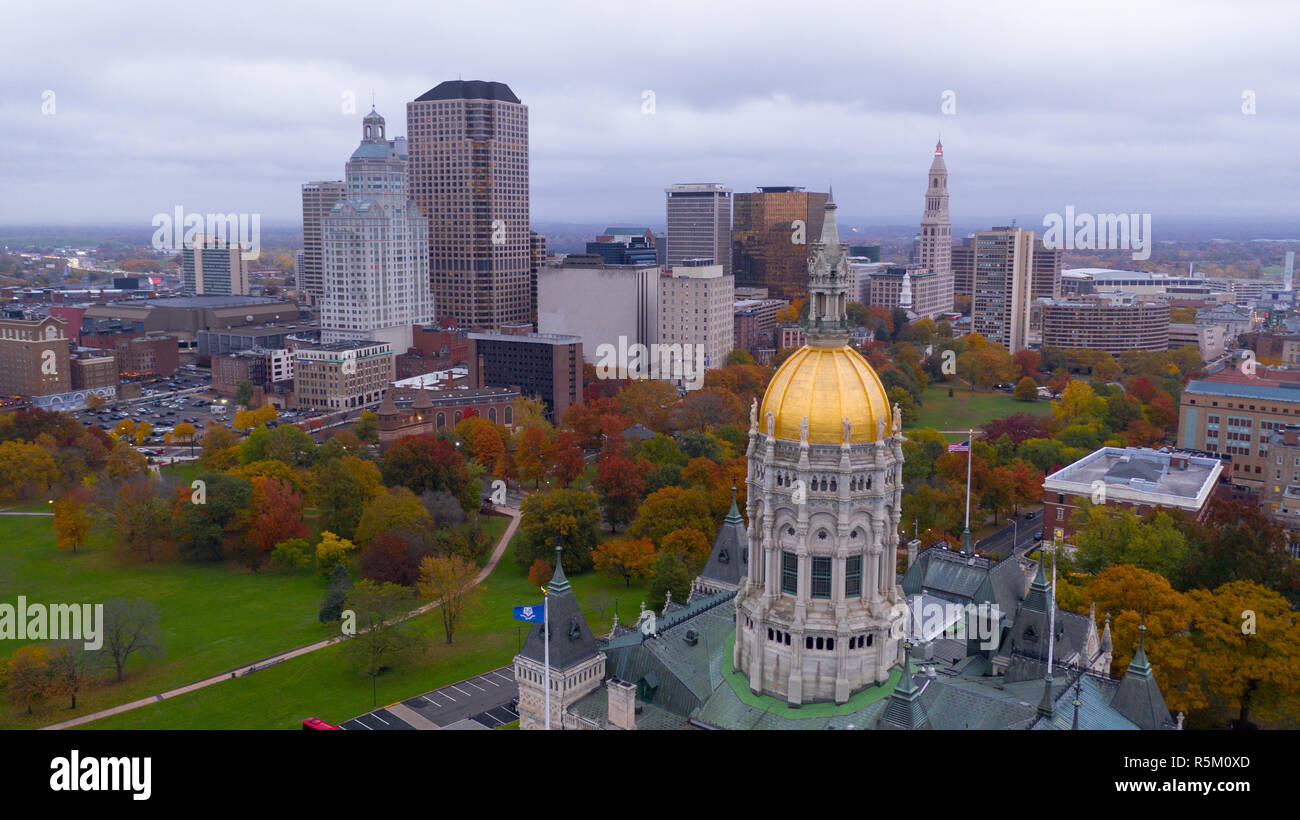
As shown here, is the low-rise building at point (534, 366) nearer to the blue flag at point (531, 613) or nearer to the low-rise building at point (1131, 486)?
the low-rise building at point (1131, 486)

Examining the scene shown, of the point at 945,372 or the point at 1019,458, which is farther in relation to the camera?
the point at 945,372

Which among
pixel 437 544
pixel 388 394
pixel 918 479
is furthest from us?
pixel 388 394

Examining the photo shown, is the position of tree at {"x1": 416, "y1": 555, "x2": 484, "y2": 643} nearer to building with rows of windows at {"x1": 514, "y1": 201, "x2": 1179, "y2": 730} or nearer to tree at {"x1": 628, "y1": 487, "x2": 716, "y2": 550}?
tree at {"x1": 628, "y1": 487, "x2": 716, "y2": 550}

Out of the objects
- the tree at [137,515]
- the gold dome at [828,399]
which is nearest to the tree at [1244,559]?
the gold dome at [828,399]

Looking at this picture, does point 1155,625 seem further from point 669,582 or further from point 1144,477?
point 1144,477

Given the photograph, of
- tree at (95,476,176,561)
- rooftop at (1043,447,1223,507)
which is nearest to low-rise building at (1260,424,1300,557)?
rooftop at (1043,447,1223,507)

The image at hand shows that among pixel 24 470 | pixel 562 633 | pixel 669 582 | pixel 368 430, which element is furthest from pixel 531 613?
pixel 24 470
